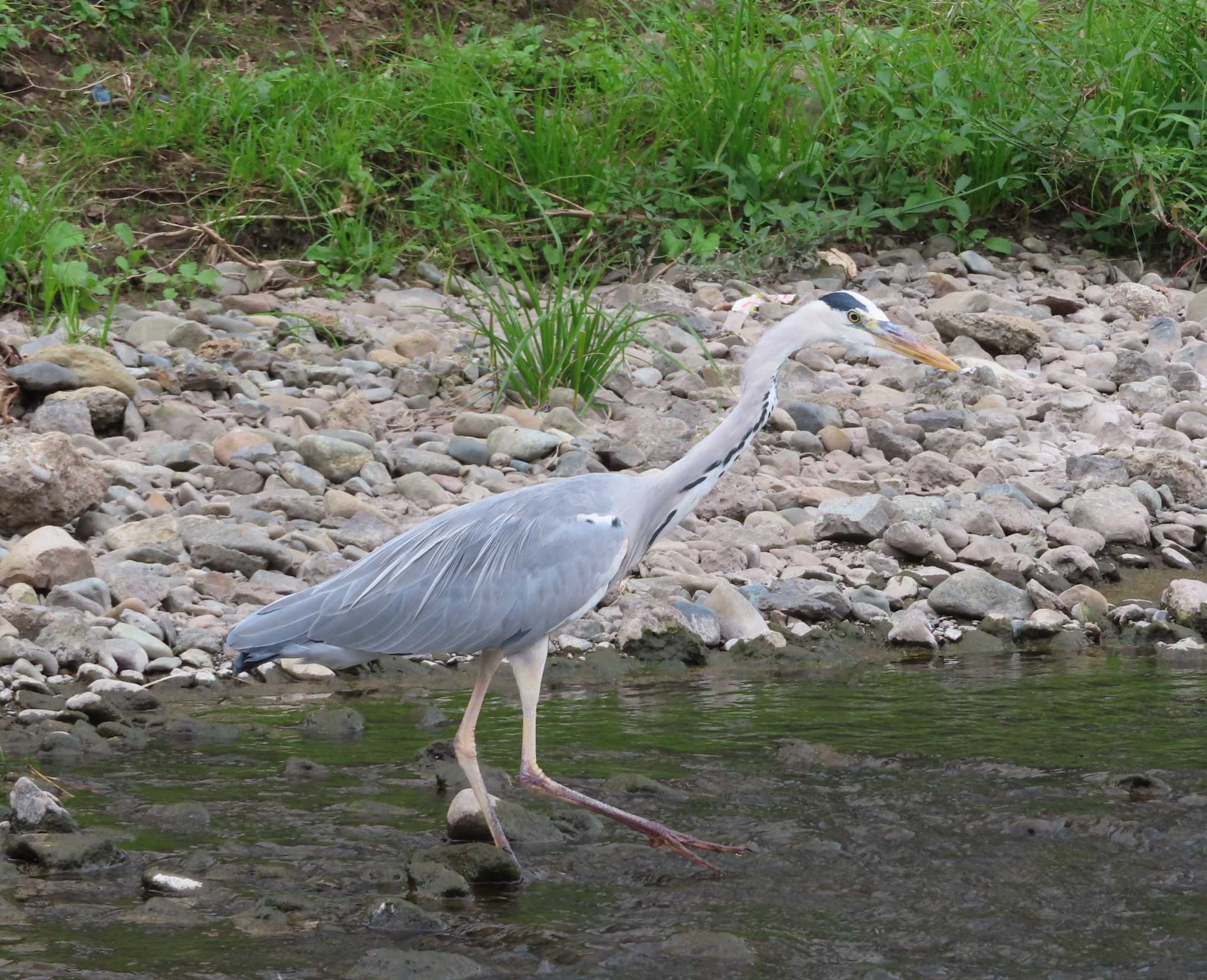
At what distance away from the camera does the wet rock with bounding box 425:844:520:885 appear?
3928 millimetres

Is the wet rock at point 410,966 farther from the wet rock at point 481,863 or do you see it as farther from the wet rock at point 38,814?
the wet rock at point 38,814

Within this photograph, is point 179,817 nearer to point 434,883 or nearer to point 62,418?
point 434,883

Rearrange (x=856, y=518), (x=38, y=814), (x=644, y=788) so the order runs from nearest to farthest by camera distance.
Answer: (x=38, y=814) < (x=644, y=788) < (x=856, y=518)

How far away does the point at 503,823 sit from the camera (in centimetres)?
430

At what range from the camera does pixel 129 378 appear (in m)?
7.41

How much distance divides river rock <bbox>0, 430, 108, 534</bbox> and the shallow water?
50.0 inches

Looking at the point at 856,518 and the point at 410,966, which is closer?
the point at 410,966

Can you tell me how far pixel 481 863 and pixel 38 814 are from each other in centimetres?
110

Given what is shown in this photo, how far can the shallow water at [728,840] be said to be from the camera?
346 cm

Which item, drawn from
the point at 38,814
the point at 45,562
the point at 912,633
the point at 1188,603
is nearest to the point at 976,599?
the point at 912,633

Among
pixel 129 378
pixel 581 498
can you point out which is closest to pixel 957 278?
pixel 129 378

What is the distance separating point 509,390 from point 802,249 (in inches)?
99.2

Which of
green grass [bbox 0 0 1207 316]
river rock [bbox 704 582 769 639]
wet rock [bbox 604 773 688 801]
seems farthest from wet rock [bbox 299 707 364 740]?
green grass [bbox 0 0 1207 316]

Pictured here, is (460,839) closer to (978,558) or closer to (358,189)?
(978,558)
